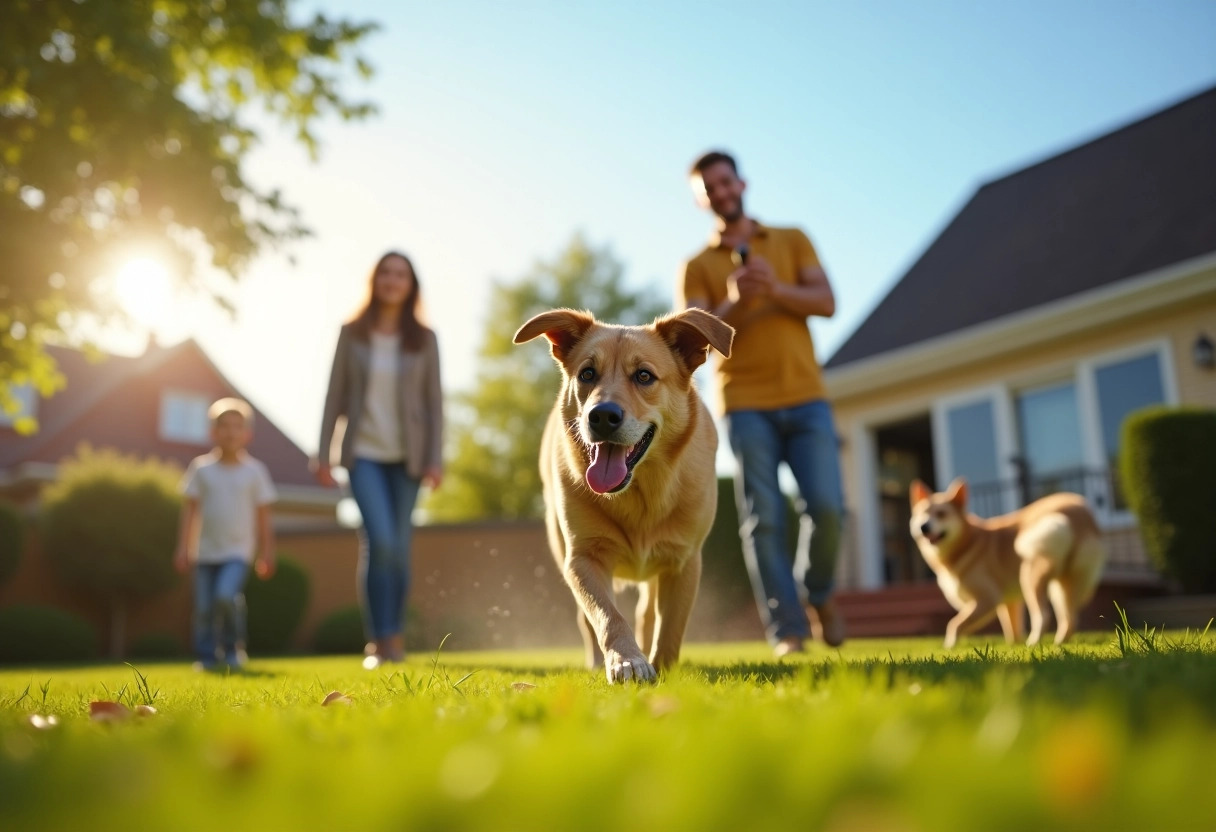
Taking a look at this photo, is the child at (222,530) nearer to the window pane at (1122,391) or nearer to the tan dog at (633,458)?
the tan dog at (633,458)

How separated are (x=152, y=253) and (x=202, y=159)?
1.40 m

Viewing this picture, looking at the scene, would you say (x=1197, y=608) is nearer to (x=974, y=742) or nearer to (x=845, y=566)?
(x=845, y=566)

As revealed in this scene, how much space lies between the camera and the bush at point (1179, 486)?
934 cm

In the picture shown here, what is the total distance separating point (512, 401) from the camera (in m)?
33.0

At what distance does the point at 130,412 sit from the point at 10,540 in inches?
390

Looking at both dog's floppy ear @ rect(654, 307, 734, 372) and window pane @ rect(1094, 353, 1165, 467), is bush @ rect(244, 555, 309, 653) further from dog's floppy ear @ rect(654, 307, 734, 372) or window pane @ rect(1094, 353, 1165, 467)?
dog's floppy ear @ rect(654, 307, 734, 372)

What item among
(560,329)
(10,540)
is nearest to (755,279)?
(560,329)

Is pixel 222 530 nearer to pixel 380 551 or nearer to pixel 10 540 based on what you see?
pixel 380 551

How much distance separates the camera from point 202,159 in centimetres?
1146

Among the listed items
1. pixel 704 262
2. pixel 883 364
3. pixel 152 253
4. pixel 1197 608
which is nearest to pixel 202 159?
pixel 152 253

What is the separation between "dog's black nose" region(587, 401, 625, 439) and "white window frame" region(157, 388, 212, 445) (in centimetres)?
2536

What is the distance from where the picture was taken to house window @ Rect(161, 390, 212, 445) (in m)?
25.8

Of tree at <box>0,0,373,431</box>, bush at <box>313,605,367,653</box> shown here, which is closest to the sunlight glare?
tree at <box>0,0,373,431</box>

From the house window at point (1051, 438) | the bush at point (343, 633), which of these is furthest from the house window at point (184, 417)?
the house window at point (1051, 438)
